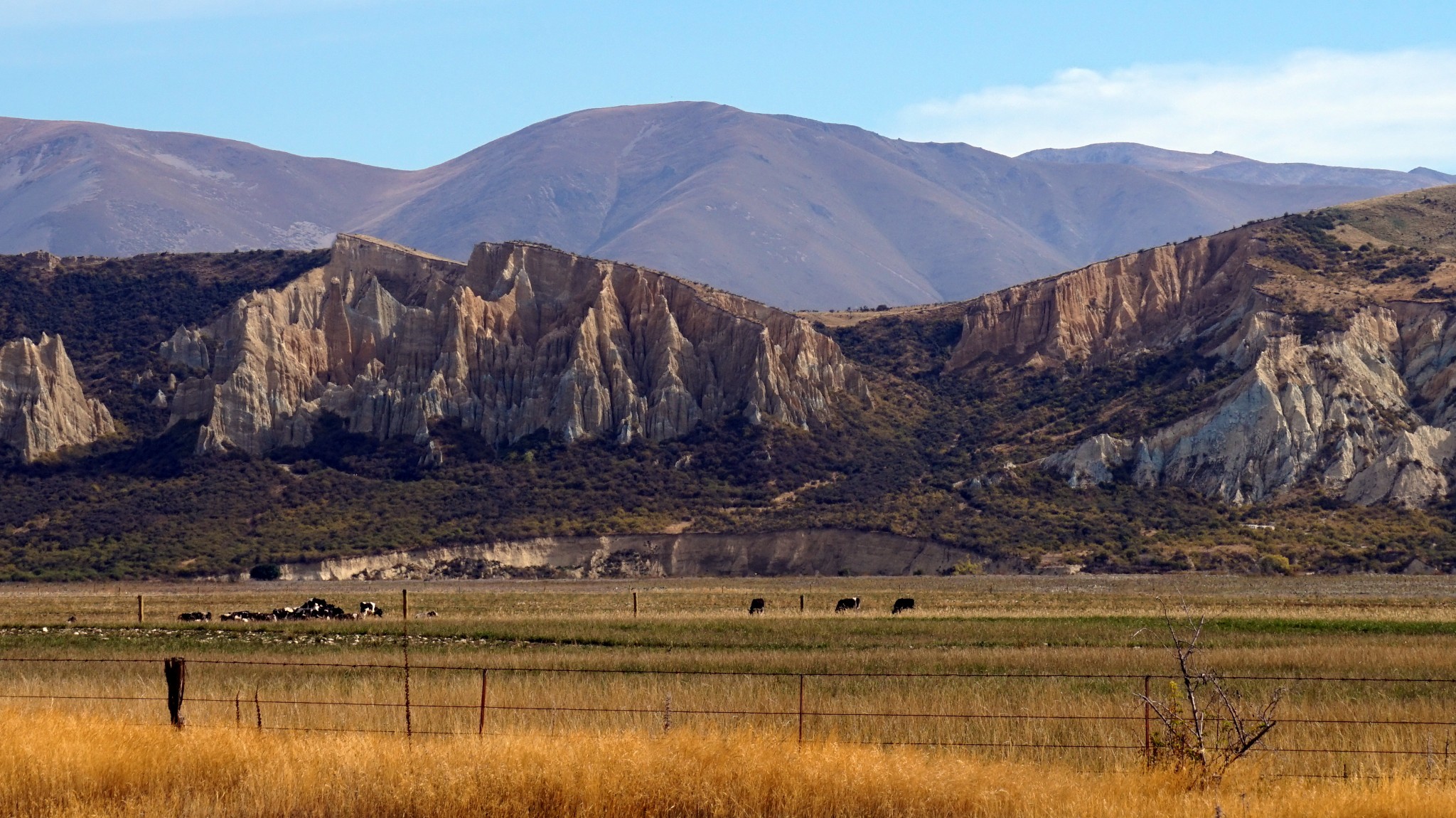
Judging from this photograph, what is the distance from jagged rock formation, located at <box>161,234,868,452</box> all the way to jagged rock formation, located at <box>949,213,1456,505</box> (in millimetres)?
24782

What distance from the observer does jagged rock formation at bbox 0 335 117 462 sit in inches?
3861

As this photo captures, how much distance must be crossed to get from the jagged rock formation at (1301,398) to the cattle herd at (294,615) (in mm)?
56103

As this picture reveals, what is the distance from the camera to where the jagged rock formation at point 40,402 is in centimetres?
9806

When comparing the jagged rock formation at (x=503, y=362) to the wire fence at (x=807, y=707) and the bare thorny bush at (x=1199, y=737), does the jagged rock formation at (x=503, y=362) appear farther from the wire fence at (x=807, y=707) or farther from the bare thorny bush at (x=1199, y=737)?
the bare thorny bush at (x=1199, y=737)

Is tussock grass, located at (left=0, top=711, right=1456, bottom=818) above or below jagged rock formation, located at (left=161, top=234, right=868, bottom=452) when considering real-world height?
below

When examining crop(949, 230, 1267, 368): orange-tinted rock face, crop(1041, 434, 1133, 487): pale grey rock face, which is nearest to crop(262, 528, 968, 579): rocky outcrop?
crop(1041, 434, 1133, 487): pale grey rock face

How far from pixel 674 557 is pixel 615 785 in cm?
7205

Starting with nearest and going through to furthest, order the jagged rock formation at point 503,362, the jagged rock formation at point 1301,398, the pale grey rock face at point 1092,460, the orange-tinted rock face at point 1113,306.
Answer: the jagged rock formation at point 1301,398 → the pale grey rock face at point 1092,460 → the jagged rock formation at point 503,362 → the orange-tinted rock face at point 1113,306

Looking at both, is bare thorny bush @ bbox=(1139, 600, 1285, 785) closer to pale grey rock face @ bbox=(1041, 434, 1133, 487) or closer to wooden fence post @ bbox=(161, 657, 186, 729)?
wooden fence post @ bbox=(161, 657, 186, 729)

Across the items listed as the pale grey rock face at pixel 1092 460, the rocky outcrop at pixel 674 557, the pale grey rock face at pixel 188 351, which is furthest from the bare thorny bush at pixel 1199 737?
the pale grey rock face at pixel 188 351

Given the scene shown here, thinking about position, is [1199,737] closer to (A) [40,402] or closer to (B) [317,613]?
(B) [317,613]

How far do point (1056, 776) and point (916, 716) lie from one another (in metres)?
5.21

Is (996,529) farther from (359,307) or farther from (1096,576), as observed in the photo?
Answer: (359,307)

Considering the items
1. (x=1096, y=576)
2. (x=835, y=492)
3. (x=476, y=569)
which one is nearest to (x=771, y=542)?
(x=835, y=492)
